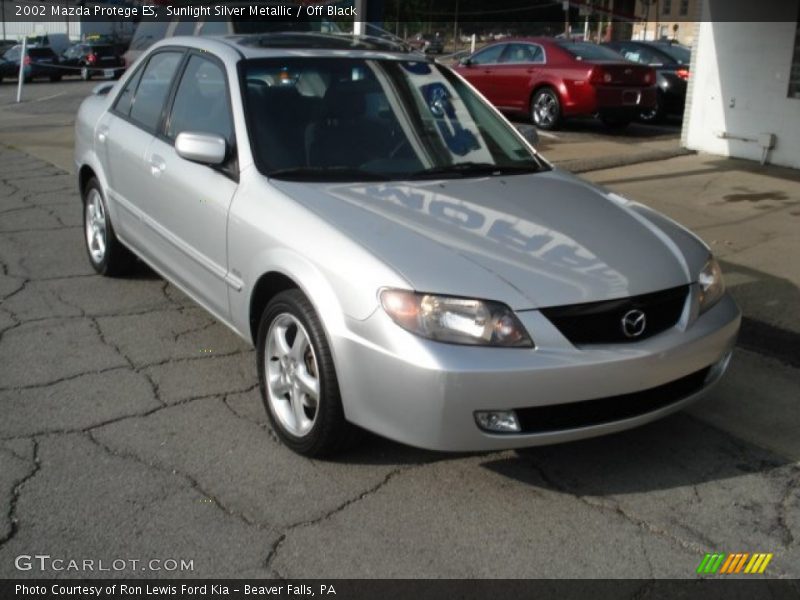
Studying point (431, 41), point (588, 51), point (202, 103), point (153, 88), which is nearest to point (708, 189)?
point (588, 51)

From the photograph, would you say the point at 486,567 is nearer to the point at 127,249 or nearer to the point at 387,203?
the point at 387,203

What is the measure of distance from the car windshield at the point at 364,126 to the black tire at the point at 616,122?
9.68 meters

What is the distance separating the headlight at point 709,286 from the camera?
→ 3.78 m

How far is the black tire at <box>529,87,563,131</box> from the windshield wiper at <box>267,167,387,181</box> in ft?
33.6

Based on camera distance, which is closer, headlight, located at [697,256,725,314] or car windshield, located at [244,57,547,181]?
headlight, located at [697,256,725,314]

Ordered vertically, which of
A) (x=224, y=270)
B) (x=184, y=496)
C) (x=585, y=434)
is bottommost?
(x=184, y=496)

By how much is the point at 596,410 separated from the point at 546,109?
448 inches

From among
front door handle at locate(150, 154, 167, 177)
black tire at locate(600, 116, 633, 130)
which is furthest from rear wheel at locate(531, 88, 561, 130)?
front door handle at locate(150, 154, 167, 177)

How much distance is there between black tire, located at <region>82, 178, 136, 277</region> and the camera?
5.82 meters

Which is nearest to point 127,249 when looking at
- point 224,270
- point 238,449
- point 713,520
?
point 224,270

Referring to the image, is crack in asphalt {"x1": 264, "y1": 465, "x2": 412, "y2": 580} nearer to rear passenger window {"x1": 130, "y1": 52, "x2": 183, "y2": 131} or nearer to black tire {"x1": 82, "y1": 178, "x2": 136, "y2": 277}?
rear passenger window {"x1": 130, "y1": 52, "x2": 183, "y2": 131}
